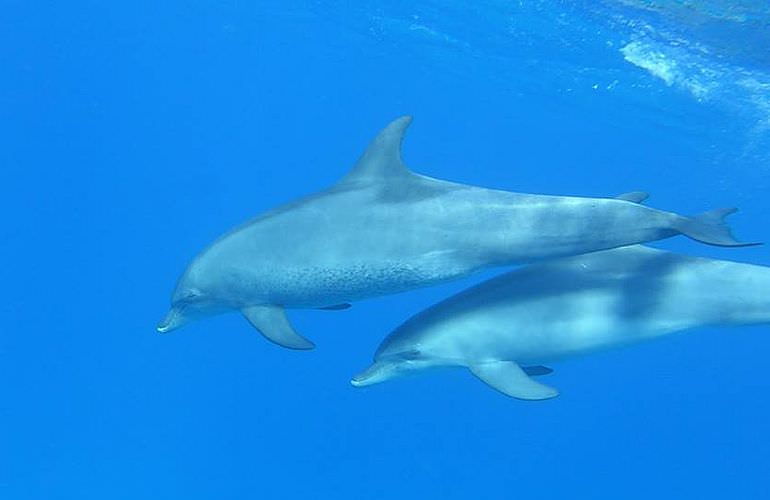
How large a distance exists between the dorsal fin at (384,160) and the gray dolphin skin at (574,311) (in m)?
1.37

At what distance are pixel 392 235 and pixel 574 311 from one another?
1.79 metres

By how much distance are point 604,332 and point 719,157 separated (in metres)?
29.8

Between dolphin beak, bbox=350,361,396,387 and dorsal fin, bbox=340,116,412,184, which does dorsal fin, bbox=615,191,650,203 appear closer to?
dorsal fin, bbox=340,116,412,184

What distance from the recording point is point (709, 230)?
21.2ft

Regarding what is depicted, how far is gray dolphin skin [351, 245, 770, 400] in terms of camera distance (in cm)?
732

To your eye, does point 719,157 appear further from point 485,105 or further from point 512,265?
point 512,265

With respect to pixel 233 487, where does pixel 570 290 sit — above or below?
below

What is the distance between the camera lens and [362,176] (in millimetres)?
7484

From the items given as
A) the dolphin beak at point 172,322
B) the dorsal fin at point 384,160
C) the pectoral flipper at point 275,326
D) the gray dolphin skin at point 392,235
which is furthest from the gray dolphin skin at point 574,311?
the dolphin beak at point 172,322

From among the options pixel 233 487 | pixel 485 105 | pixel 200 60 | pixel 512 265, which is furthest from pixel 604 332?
pixel 200 60

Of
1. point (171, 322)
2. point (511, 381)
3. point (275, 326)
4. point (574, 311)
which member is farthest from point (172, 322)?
point (574, 311)

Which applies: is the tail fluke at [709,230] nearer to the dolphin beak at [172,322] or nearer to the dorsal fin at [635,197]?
the dorsal fin at [635,197]

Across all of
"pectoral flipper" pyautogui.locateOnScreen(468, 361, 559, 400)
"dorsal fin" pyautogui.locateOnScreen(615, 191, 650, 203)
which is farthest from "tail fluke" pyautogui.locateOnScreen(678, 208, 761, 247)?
"pectoral flipper" pyautogui.locateOnScreen(468, 361, 559, 400)

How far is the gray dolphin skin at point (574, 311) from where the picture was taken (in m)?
7.32
